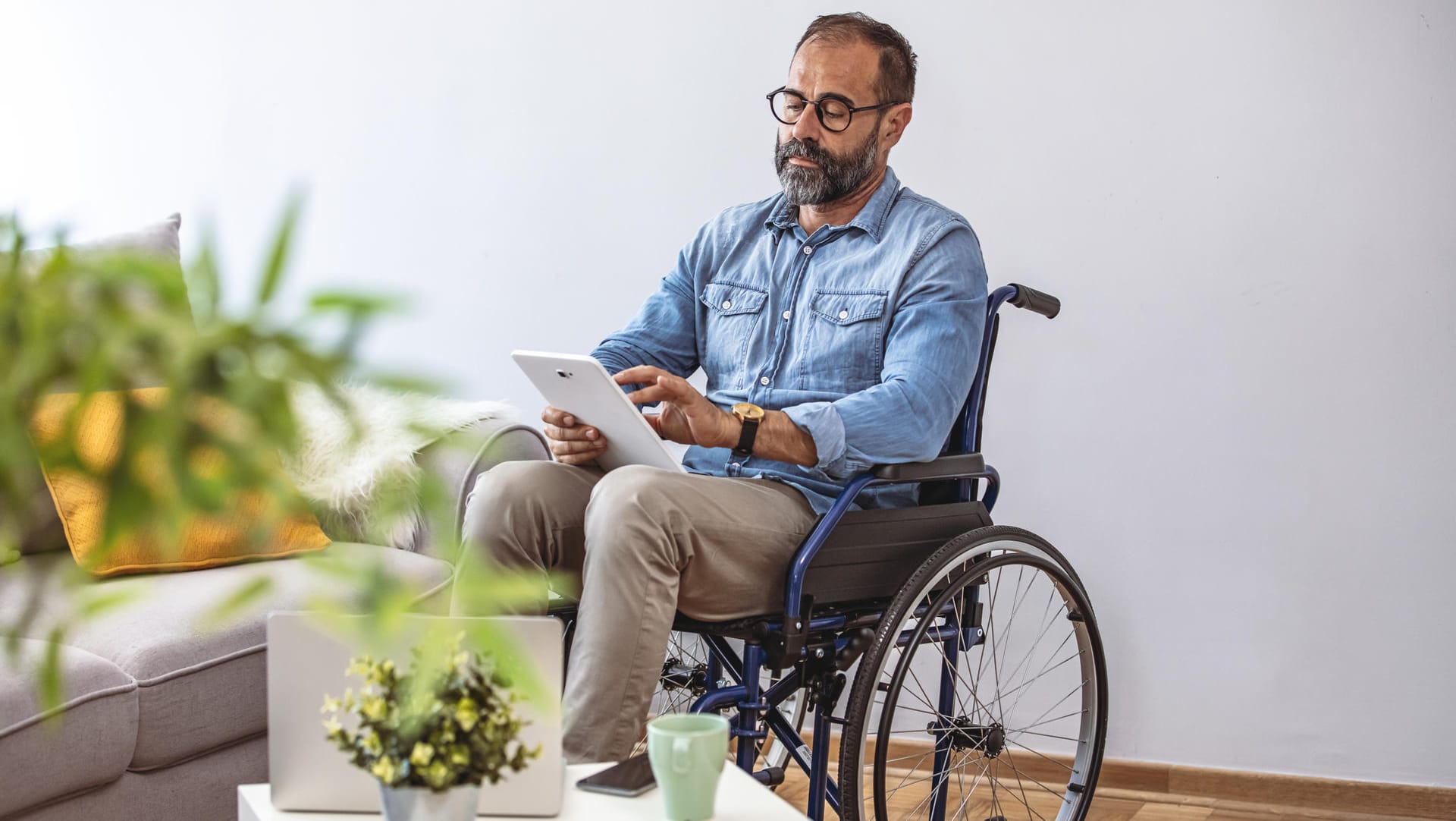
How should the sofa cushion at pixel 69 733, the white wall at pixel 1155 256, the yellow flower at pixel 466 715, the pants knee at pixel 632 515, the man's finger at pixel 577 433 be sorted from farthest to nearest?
the white wall at pixel 1155 256 → the man's finger at pixel 577 433 → the pants knee at pixel 632 515 → the sofa cushion at pixel 69 733 → the yellow flower at pixel 466 715

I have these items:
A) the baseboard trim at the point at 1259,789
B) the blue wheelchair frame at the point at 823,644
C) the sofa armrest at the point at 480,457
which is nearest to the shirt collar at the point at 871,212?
the blue wheelchair frame at the point at 823,644

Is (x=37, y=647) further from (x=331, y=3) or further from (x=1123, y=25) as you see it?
(x=1123, y=25)

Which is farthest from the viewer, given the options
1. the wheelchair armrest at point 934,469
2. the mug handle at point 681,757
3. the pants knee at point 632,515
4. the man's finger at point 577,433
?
the man's finger at point 577,433

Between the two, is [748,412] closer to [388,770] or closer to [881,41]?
[881,41]

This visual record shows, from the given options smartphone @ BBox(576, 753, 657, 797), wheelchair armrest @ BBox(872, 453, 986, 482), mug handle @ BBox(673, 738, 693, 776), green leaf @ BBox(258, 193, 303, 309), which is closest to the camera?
green leaf @ BBox(258, 193, 303, 309)

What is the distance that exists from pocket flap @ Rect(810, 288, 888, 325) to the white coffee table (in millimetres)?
814

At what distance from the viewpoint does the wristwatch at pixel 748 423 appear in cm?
164

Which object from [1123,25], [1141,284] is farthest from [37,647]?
[1123,25]

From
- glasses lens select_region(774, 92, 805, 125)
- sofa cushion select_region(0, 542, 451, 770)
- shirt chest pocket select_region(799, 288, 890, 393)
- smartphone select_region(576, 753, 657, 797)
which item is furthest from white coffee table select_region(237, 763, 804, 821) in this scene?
glasses lens select_region(774, 92, 805, 125)

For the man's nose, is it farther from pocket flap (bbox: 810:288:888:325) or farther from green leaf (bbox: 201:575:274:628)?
green leaf (bbox: 201:575:274:628)

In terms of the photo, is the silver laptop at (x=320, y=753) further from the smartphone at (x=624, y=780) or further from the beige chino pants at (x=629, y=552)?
the beige chino pants at (x=629, y=552)

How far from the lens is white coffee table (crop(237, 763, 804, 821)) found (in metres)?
1.07

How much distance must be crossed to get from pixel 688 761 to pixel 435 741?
23 centimetres

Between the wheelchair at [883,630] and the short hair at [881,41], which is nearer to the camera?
the wheelchair at [883,630]
